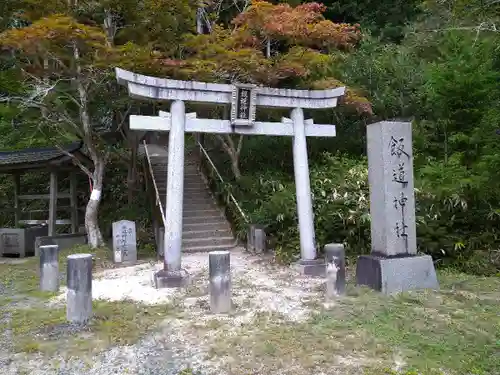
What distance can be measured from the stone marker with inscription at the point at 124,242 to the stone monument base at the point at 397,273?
547 centimetres

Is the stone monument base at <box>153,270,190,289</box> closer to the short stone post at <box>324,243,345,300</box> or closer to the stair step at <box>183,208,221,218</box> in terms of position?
the short stone post at <box>324,243,345,300</box>

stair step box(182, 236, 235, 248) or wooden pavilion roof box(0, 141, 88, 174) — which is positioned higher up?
wooden pavilion roof box(0, 141, 88, 174)

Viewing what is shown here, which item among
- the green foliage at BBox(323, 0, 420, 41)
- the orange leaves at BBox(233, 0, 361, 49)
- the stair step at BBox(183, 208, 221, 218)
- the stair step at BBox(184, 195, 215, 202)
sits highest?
the green foliage at BBox(323, 0, 420, 41)

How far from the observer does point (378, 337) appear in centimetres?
475

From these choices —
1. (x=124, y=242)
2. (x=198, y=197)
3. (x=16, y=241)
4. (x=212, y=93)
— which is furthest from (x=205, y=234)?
(x=16, y=241)

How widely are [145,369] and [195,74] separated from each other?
24.7 ft

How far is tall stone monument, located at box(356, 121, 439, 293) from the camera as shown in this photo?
662 cm

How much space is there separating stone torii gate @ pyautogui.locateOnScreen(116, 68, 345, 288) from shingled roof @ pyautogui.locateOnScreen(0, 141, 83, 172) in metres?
5.77

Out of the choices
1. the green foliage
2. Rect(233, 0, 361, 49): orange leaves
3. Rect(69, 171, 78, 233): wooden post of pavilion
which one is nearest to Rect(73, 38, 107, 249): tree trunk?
Rect(69, 171, 78, 233): wooden post of pavilion

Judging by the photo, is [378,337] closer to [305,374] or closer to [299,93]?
[305,374]

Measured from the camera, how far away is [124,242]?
1003 cm

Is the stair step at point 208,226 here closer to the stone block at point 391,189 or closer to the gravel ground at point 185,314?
the gravel ground at point 185,314

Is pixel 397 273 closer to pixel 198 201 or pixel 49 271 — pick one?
pixel 49 271

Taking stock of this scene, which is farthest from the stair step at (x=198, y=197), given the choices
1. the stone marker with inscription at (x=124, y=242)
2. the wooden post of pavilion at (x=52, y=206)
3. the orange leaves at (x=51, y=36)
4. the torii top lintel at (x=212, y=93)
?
the torii top lintel at (x=212, y=93)
